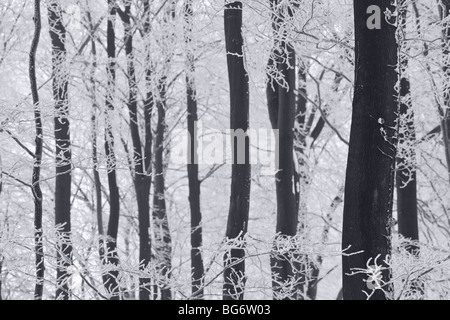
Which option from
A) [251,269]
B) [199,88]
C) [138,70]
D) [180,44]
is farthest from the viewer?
[251,269]

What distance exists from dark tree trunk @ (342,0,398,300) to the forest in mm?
14

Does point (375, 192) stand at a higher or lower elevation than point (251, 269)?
higher

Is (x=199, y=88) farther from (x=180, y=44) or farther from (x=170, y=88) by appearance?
(x=180, y=44)

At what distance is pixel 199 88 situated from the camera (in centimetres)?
1803

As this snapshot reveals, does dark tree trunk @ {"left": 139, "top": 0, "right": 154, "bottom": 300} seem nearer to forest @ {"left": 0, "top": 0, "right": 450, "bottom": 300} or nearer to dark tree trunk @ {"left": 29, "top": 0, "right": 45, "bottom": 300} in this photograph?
forest @ {"left": 0, "top": 0, "right": 450, "bottom": 300}

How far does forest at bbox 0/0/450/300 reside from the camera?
7.67 meters

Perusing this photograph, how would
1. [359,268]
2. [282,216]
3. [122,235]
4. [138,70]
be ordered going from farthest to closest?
1. [122,235]
2. [138,70]
3. [282,216]
4. [359,268]

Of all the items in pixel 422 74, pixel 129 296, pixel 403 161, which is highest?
pixel 422 74

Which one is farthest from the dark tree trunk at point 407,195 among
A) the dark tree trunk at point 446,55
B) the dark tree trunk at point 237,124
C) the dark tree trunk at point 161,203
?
the dark tree trunk at point 161,203

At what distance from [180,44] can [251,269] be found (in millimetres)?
6941

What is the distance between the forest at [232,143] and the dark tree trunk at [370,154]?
0.01m

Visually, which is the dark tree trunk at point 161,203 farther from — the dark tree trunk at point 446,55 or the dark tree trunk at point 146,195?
the dark tree trunk at point 446,55

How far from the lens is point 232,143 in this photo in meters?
11.4

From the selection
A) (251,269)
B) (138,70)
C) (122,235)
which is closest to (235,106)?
(138,70)
